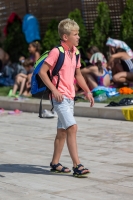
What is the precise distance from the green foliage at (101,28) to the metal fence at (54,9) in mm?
285

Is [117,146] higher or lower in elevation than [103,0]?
lower

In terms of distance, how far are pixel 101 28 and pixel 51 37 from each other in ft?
6.30

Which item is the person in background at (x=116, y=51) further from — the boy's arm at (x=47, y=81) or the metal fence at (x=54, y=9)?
the boy's arm at (x=47, y=81)

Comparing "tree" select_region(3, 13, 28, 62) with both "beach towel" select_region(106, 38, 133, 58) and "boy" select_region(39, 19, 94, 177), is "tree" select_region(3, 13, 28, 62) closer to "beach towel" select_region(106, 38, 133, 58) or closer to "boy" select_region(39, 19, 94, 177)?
"beach towel" select_region(106, 38, 133, 58)

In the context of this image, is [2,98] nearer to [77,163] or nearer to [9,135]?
[9,135]

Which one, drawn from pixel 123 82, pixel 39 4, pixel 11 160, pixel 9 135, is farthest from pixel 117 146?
pixel 39 4

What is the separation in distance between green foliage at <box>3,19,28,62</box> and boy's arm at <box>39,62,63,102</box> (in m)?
13.3

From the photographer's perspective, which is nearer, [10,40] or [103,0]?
[103,0]

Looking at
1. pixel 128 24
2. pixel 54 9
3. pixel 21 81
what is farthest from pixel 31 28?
pixel 128 24

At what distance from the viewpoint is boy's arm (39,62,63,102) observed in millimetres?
6691

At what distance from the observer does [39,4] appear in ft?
63.8

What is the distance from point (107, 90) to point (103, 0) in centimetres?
439

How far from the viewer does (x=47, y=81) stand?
673 cm

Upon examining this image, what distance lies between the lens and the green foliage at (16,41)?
789 inches
